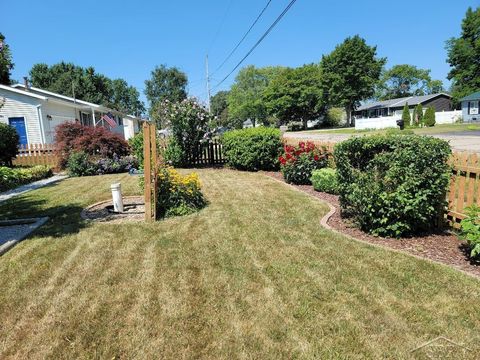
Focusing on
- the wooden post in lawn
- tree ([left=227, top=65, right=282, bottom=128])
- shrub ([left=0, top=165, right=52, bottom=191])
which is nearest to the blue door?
shrub ([left=0, top=165, right=52, bottom=191])

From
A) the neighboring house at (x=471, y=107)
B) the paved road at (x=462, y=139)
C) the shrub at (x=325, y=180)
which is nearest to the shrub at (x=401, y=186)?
the shrub at (x=325, y=180)

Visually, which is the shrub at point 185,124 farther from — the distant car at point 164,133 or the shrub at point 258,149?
the shrub at point 258,149

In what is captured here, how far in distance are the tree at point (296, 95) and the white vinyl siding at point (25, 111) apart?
132 ft

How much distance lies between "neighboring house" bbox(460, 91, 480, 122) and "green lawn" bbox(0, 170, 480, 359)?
4728 cm

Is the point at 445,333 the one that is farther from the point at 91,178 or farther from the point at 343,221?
the point at 91,178

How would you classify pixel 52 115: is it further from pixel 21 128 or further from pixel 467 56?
pixel 467 56

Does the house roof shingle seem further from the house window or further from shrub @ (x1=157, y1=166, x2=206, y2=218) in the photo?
shrub @ (x1=157, y1=166, x2=206, y2=218)

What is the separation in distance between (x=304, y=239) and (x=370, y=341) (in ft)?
7.47

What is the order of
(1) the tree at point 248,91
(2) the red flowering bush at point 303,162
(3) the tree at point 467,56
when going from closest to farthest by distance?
1. (2) the red flowering bush at point 303,162
2. (3) the tree at point 467,56
3. (1) the tree at point 248,91

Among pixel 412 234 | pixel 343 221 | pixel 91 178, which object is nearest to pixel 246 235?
pixel 343 221

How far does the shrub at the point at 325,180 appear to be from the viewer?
7853mm

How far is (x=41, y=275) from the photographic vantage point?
402 centimetres

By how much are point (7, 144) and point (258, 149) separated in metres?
9.79

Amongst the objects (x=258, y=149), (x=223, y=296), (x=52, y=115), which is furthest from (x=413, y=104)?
(x=223, y=296)
